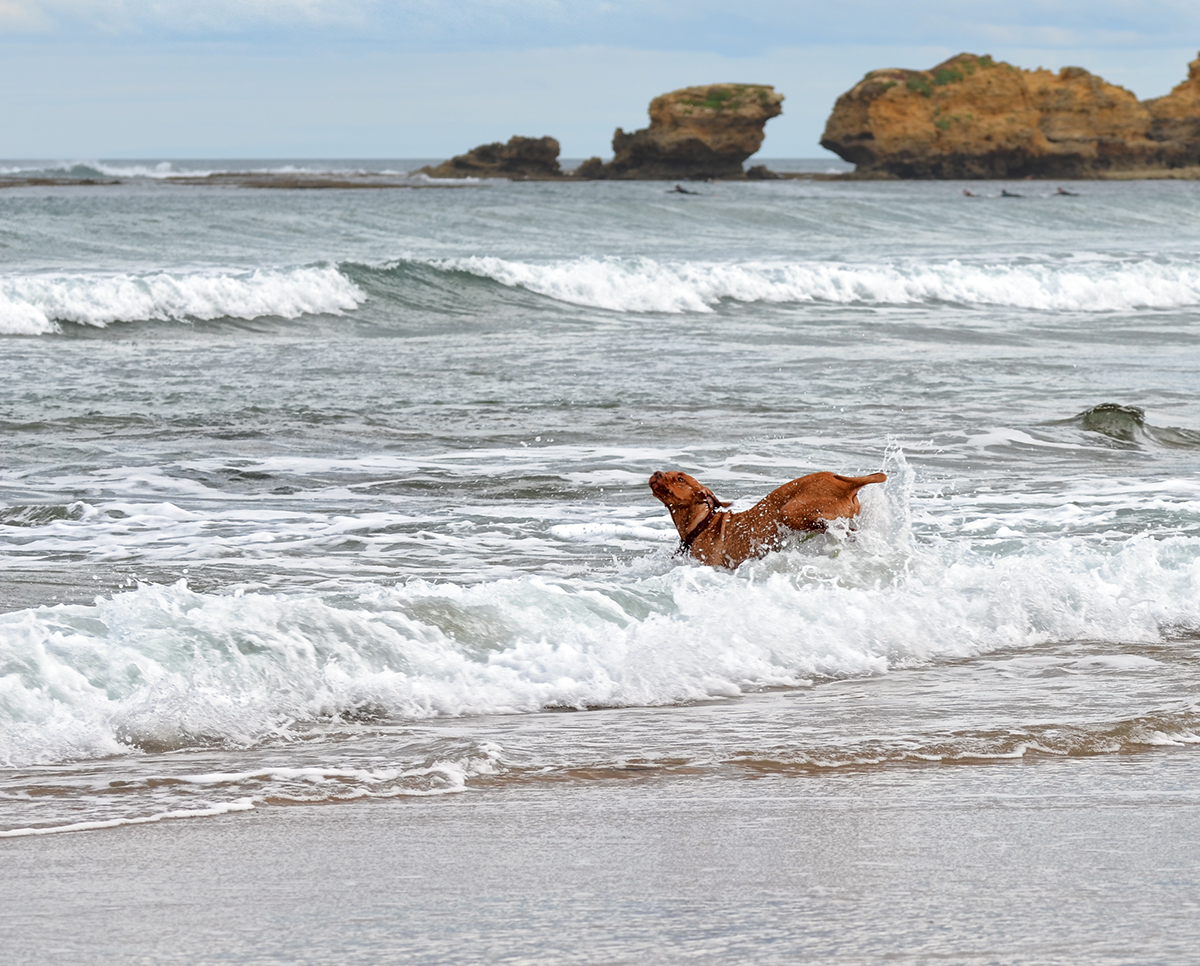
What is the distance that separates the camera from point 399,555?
23.9 ft

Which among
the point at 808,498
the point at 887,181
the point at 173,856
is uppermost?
the point at 887,181

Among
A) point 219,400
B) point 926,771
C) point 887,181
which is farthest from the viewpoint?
point 887,181

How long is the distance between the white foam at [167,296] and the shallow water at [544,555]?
91 mm

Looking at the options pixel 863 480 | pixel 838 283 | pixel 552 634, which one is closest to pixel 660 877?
pixel 552 634

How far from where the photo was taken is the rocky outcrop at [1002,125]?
340 feet

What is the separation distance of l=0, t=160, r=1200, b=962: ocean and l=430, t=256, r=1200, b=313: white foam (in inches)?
212

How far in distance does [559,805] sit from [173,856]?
3.37 feet

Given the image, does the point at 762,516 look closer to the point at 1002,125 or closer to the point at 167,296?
the point at 167,296

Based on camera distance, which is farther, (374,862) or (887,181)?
(887,181)

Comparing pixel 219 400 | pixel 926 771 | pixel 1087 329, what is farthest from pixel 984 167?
pixel 926 771

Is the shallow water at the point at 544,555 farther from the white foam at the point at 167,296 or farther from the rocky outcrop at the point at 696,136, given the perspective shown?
the rocky outcrop at the point at 696,136

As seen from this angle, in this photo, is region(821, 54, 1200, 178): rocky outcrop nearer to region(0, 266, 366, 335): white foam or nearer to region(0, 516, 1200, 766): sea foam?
region(0, 266, 366, 335): white foam

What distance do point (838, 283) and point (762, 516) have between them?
19.4 meters

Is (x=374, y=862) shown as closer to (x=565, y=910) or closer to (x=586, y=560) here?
(x=565, y=910)
